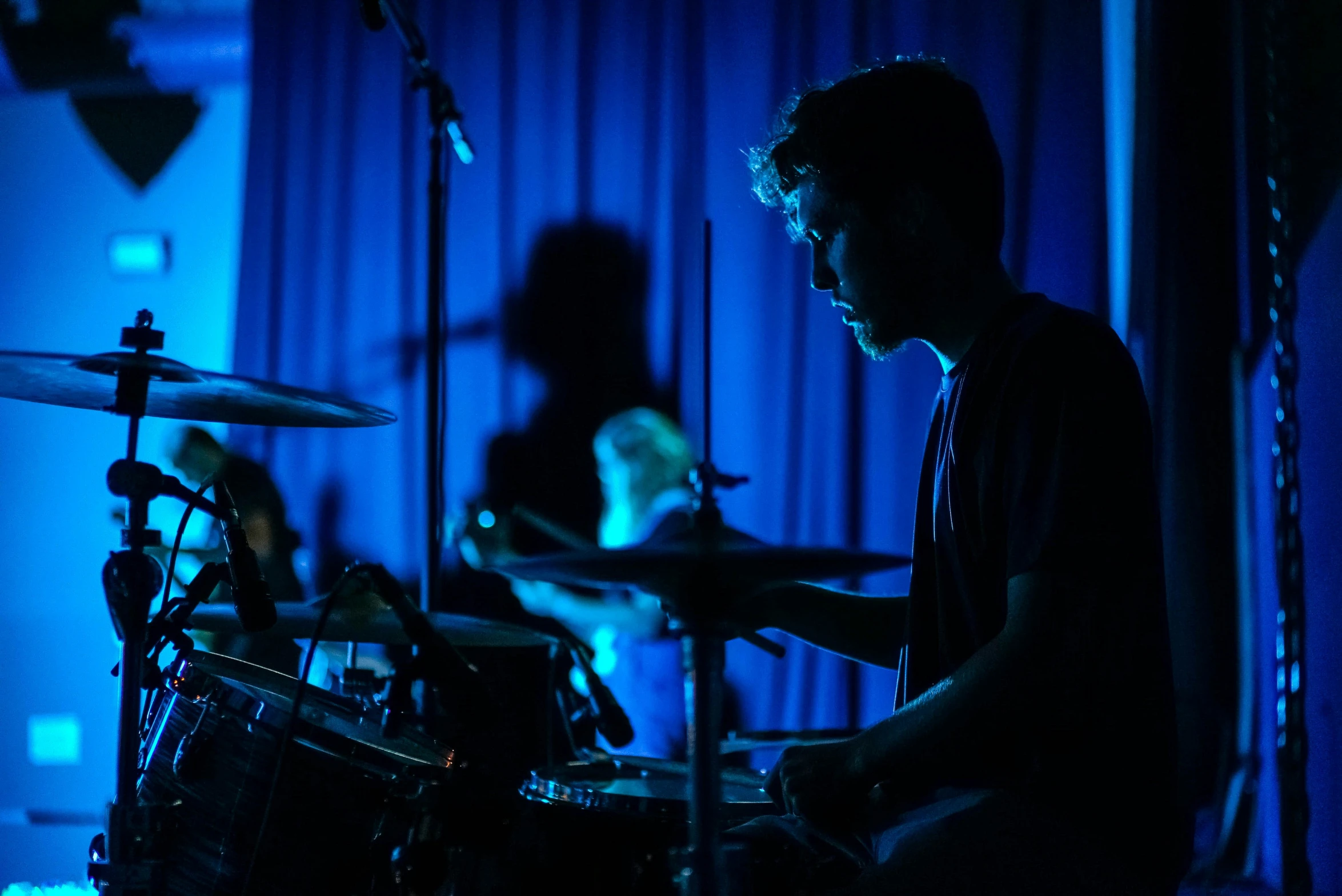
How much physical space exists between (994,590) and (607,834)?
0.51m

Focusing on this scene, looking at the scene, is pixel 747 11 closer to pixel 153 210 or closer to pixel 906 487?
pixel 906 487

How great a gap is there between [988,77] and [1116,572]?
102 inches

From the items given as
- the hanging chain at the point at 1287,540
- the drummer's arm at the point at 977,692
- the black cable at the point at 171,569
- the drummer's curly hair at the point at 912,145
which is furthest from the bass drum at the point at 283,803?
the hanging chain at the point at 1287,540

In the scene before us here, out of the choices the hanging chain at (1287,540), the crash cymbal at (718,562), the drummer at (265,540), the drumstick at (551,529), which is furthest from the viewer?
the drummer at (265,540)

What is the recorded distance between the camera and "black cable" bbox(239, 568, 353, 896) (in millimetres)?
1275

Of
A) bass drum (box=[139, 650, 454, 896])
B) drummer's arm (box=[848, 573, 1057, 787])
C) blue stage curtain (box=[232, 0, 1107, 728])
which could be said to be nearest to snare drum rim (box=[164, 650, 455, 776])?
bass drum (box=[139, 650, 454, 896])

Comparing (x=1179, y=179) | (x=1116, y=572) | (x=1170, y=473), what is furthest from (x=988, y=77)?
(x=1116, y=572)

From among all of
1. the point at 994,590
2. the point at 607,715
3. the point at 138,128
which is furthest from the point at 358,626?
the point at 138,128

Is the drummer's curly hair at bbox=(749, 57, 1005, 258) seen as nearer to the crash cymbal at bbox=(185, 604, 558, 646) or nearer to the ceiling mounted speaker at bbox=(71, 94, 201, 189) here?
the crash cymbal at bbox=(185, 604, 558, 646)

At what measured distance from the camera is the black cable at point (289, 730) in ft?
4.18

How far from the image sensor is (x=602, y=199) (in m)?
3.58

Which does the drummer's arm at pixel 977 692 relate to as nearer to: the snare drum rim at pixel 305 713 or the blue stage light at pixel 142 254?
the snare drum rim at pixel 305 713

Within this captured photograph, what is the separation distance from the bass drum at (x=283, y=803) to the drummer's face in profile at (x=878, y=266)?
764 millimetres

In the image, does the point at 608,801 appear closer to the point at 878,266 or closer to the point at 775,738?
the point at 775,738
